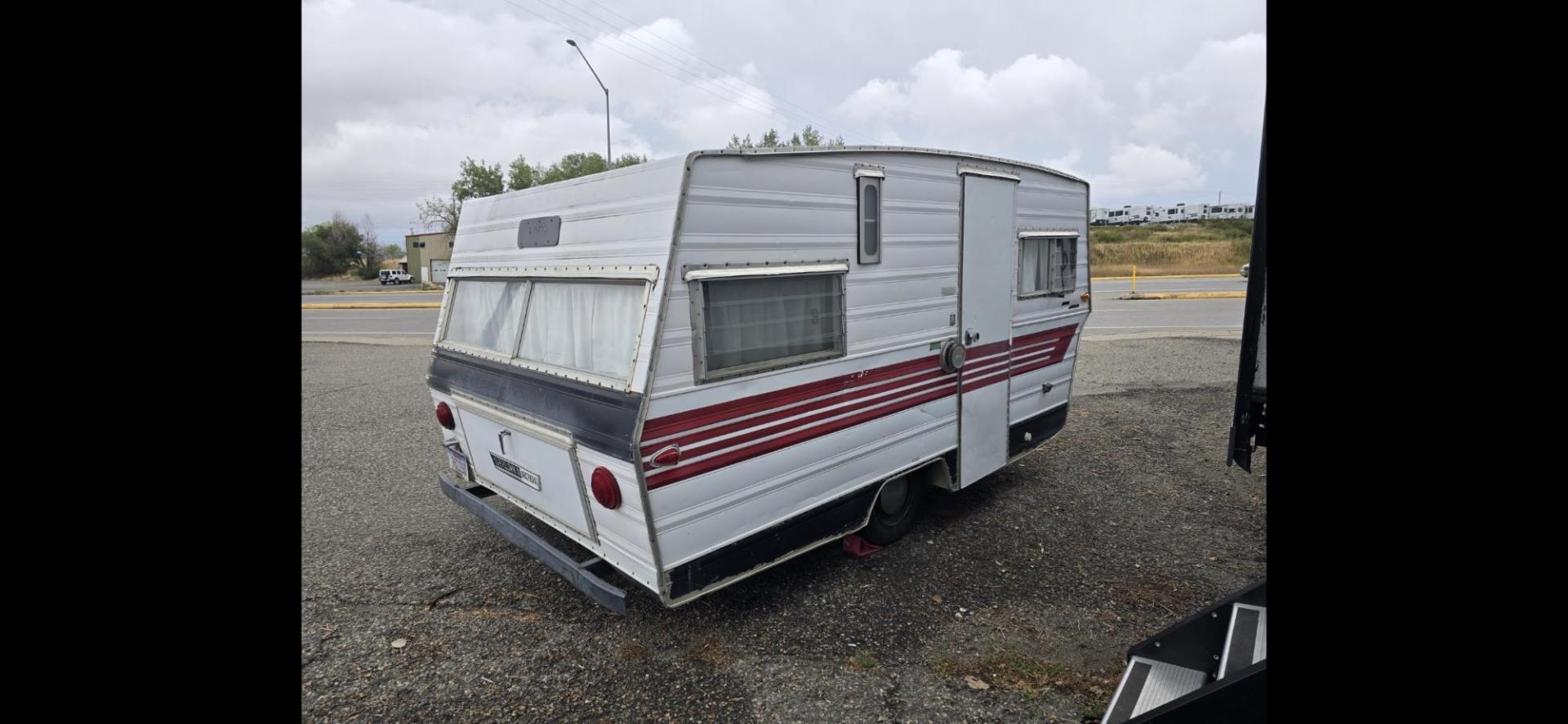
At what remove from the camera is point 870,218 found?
4.48 metres

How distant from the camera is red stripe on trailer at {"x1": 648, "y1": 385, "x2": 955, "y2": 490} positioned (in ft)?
11.8

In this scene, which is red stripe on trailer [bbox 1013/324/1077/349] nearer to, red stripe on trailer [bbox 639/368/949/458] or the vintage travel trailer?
the vintage travel trailer

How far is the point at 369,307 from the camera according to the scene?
25828mm

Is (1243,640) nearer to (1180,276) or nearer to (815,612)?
(815,612)

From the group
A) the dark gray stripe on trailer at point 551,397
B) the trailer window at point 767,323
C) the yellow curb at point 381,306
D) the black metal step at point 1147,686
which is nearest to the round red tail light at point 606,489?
the dark gray stripe on trailer at point 551,397

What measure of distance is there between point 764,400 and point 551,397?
1166 millimetres

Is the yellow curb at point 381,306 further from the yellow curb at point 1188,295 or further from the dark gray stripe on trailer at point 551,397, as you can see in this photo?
the yellow curb at point 1188,295

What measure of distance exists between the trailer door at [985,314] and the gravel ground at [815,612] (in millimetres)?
613

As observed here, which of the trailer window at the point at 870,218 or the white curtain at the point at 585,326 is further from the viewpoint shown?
the trailer window at the point at 870,218

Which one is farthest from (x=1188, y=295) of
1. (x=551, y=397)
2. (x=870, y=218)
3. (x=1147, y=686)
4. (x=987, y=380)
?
(x=551, y=397)

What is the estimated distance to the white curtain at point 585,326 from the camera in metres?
3.73

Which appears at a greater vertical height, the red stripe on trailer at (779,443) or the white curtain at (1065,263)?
the white curtain at (1065,263)

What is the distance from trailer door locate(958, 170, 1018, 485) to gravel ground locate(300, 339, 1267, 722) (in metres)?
0.61
